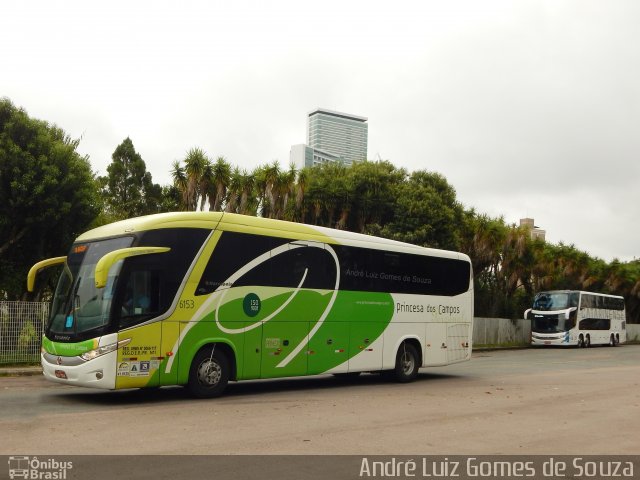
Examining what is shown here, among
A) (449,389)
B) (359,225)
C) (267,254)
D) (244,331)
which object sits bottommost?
(449,389)

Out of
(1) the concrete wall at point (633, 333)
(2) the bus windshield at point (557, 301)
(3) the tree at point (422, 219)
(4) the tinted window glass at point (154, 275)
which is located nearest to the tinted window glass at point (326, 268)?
(4) the tinted window glass at point (154, 275)

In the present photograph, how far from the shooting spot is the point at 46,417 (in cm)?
1031

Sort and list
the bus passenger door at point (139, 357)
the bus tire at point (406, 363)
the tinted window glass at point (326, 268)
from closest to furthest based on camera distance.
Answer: the bus passenger door at point (139, 357), the tinted window glass at point (326, 268), the bus tire at point (406, 363)

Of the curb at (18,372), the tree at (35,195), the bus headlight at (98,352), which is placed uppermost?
the tree at (35,195)

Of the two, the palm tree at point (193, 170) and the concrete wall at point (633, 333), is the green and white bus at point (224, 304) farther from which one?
the concrete wall at point (633, 333)

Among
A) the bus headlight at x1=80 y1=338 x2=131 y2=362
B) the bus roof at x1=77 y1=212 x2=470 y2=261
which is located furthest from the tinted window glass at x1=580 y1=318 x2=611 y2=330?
the bus headlight at x1=80 y1=338 x2=131 y2=362

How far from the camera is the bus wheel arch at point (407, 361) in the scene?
1725 centimetres

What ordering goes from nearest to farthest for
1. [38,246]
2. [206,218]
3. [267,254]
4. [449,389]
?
[206,218], [267,254], [449,389], [38,246]

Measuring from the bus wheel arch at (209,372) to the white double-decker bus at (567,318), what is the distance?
34160mm

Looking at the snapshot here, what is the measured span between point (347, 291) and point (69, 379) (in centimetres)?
656

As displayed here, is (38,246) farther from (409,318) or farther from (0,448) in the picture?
(0,448)
